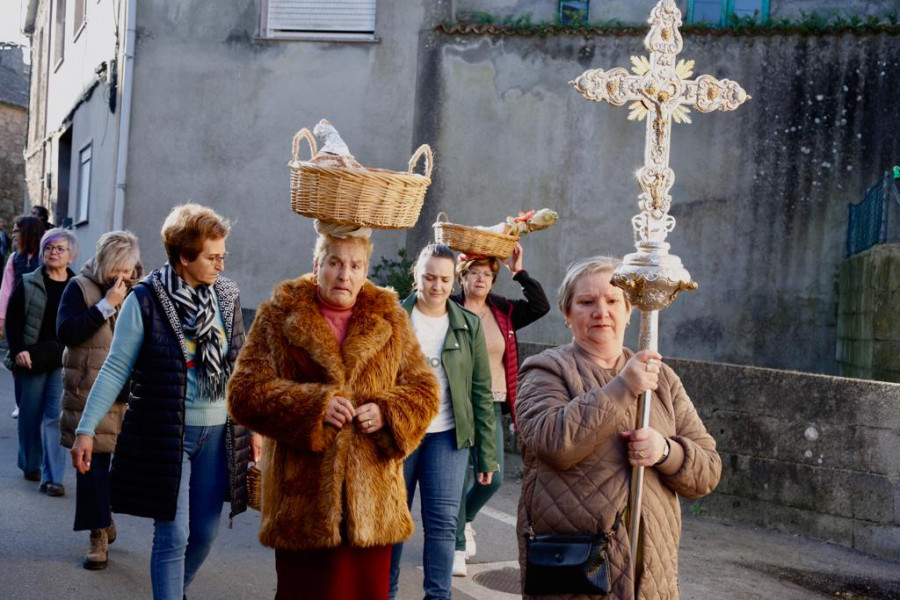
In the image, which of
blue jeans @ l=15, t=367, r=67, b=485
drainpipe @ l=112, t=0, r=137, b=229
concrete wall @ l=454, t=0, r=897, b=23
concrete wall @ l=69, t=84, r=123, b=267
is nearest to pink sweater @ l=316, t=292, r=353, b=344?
blue jeans @ l=15, t=367, r=67, b=485

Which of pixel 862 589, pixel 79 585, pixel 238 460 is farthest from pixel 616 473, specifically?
pixel 862 589

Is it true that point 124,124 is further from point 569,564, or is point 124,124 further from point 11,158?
point 11,158

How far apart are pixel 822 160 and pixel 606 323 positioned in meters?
10.3

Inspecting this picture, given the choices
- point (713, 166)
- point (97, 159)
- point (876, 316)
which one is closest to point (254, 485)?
point (876, 316)

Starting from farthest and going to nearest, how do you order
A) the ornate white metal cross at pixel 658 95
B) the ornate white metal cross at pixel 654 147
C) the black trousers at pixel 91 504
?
the black trousers at pixel 91 504, the ornate white metal cross at pixel 658 95, the ornate white metal cross at pixel 654 147

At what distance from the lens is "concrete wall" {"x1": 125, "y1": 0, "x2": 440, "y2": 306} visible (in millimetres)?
14500

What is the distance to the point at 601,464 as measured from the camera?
346cm

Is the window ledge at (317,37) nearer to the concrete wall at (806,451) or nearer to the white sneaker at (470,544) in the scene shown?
the concrete wall at (806,451)

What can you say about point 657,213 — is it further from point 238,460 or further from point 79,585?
point 79,585

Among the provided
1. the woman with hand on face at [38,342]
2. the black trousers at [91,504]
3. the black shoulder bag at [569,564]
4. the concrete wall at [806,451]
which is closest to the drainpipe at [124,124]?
the woman with hand on face at [38,342]

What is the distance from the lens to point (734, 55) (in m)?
13.2

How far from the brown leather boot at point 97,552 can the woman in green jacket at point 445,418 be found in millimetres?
1864

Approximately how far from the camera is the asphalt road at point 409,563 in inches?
228

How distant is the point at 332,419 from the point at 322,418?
1.5 inches
